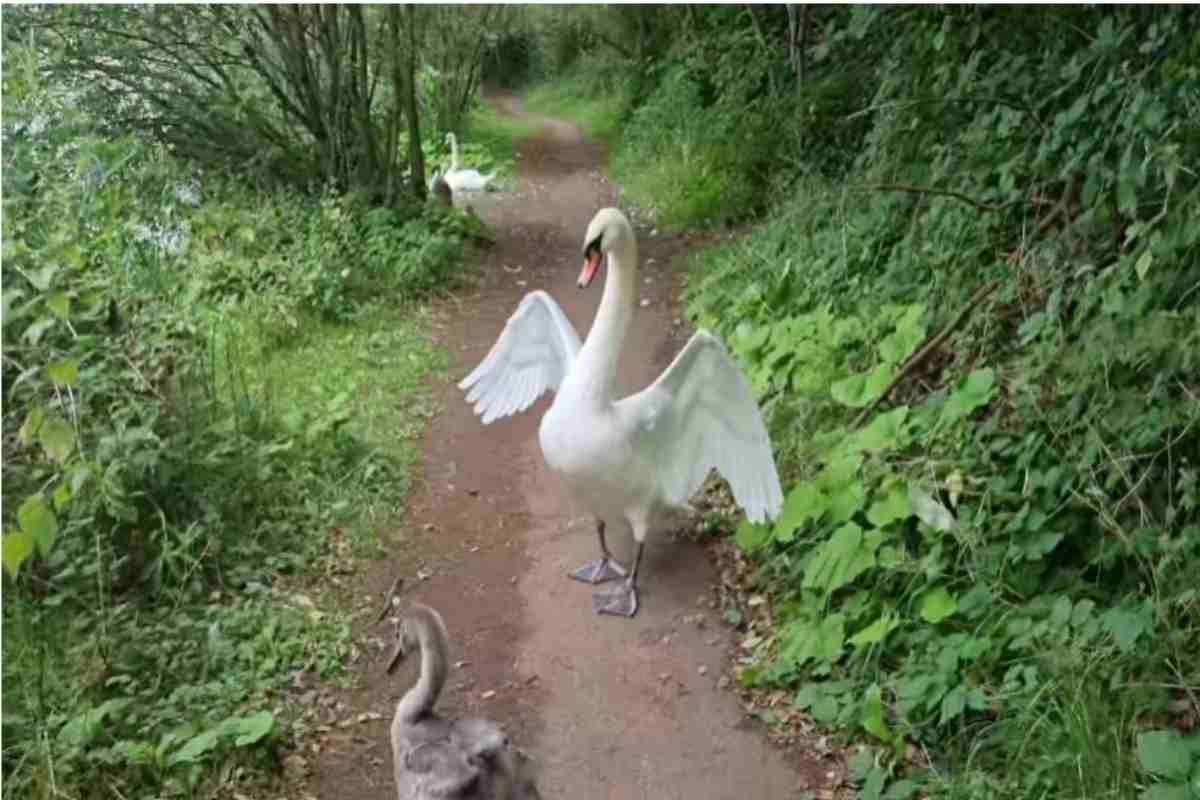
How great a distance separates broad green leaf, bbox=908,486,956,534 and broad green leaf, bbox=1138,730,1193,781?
107cm

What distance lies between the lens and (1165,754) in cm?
273

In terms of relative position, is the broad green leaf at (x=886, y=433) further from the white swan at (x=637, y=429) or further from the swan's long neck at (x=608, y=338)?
the swan's long neck at (x=608, y=338)

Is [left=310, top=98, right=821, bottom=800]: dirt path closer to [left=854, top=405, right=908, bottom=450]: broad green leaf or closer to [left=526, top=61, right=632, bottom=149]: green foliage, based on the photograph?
[left=854, top=405, right=908, bottom=450]: broad green leaf

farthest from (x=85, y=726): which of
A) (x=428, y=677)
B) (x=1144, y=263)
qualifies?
(x=1144, y=263)

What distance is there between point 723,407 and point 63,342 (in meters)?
2.46

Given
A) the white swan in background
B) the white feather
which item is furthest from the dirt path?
Result: the white swan in background

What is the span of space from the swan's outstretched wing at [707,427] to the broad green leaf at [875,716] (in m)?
0.88

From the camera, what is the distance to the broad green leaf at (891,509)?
3910 millimetres

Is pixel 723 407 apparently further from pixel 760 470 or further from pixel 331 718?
pixel 331 718

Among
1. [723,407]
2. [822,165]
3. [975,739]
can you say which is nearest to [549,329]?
[723,407]

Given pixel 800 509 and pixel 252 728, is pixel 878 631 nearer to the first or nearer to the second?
pixel 800 509

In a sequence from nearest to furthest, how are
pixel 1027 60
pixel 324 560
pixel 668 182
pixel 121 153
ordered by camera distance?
pixel 324 560
pixel 1027 60
pixel 121 153
pixel 668 182

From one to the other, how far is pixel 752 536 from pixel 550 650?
0.91 metres

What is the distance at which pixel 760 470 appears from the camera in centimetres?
423
